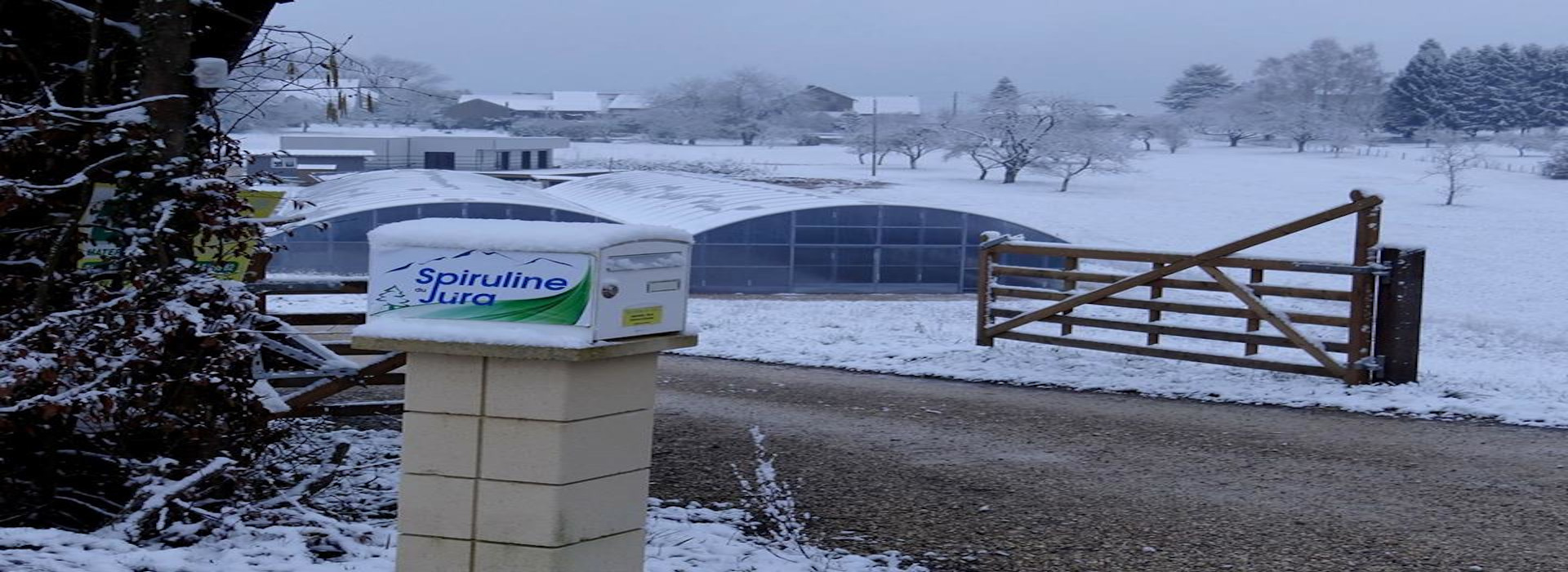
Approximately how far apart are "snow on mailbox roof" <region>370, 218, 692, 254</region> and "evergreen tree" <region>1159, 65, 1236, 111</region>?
517 ft

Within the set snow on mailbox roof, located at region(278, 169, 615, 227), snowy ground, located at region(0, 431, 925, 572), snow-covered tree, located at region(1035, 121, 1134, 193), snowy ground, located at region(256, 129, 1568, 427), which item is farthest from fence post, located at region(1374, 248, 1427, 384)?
snow-covered tree, located at region(1035, 121, 1134, 193)

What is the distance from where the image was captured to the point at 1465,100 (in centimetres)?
12450

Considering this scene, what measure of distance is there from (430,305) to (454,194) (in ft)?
94.1

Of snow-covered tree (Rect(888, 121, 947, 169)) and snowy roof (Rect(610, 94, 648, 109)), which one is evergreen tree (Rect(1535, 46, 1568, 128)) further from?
snowy roof (Rect(610, 94, 648, 109))

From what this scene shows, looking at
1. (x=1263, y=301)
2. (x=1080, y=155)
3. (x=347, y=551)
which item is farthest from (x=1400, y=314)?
(x=1080, y=155)

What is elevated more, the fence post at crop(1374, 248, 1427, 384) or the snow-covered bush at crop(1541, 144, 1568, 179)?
the snow-covered bush at crop(1541, 144, 1568, 179)

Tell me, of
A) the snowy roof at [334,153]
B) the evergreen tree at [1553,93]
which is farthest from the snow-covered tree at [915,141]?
the evergreen tree at [1553,93]

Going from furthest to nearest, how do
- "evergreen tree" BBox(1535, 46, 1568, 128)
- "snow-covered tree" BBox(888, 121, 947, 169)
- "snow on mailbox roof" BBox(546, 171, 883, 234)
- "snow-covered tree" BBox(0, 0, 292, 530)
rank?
1. "evergreen tree" BBox(1535, 46, 1568, 128)
2. "snow-covered tree" BBox(888, 121, 947, 169)
3. "snow on mailbox roof" BBox(546, 171, 883, 234)
4. "snow-covered tree" BBox(0, 0, 292, 530)

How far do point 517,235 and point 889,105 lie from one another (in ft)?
431

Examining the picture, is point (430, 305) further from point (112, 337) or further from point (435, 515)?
point (112, 337)

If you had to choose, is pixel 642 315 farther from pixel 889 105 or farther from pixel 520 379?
pixel 889 105

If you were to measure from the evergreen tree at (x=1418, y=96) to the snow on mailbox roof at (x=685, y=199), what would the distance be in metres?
98.0

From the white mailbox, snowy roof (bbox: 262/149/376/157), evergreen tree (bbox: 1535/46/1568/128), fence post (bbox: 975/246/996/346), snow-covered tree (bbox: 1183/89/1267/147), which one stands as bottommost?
fence post (bbox: 975/246/996/346)

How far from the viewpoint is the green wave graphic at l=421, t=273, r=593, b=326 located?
4371 millimetres
